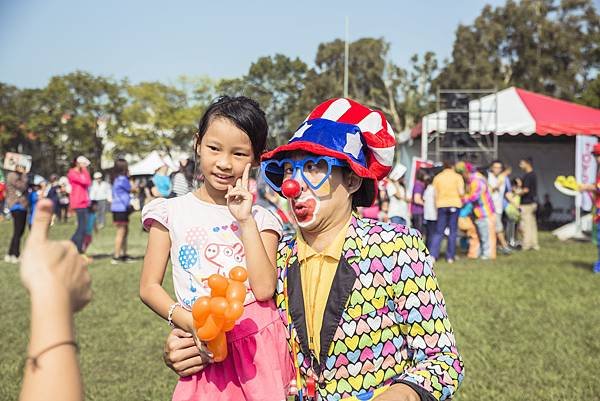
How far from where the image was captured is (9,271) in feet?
36.2

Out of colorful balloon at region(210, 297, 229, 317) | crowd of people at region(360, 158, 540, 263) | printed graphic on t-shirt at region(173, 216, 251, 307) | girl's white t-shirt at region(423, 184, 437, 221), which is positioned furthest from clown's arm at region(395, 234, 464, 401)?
girl's white t-shirt at region(423, 184, 437, 221)

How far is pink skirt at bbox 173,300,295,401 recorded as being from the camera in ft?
7.37

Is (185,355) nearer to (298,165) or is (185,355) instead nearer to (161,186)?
(298,165)

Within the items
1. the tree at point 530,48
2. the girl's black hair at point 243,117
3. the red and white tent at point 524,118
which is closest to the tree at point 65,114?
the tree at point 530,48

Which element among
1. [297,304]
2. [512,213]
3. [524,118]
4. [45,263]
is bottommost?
[512,213]

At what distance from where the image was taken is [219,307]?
6.19 ft

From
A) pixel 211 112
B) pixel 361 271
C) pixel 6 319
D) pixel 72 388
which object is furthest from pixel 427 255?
pixel 6 319

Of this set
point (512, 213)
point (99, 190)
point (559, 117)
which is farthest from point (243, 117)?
point (559, 117)

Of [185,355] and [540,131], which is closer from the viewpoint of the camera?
[185,355]

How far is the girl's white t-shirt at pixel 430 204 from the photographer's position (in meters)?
11.7

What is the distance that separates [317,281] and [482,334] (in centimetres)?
470

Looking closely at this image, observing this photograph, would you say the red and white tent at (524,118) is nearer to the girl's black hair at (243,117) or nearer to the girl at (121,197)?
the girl at (121,197)

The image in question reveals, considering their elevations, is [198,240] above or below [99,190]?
above

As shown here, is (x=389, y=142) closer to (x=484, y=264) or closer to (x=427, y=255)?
(x=427, y=255)
